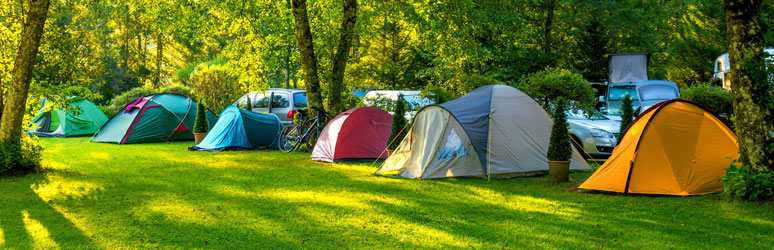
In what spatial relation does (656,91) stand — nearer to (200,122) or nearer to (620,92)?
(620,92)

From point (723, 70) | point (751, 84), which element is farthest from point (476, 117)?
point (723, 70)

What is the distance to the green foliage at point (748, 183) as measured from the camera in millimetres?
6949

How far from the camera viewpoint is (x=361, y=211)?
23.0 feet

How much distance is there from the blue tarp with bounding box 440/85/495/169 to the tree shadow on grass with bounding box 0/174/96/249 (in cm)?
556

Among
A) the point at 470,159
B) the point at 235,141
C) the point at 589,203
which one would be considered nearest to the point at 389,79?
the point at 235,141

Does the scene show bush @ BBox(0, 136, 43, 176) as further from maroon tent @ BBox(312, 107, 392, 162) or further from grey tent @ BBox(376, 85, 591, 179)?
grey tent @ BBox(376, 85, 591, 179)

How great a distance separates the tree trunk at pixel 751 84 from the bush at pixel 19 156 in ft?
33.3

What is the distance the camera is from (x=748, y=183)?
703 cm

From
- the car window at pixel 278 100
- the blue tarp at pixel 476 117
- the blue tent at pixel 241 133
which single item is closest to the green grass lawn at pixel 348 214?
the blue tarp at pixel 476 117

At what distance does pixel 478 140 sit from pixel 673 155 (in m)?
Answer: 2.78

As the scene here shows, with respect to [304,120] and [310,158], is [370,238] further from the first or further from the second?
[304,120]

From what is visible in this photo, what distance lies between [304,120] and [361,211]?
7688mm

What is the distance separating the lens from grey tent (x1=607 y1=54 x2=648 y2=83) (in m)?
22.5

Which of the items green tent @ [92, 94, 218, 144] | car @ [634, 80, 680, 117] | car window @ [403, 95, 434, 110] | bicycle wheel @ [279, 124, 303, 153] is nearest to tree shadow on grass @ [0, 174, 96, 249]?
bicycle wheel @ [279, 124, 303, 153]
